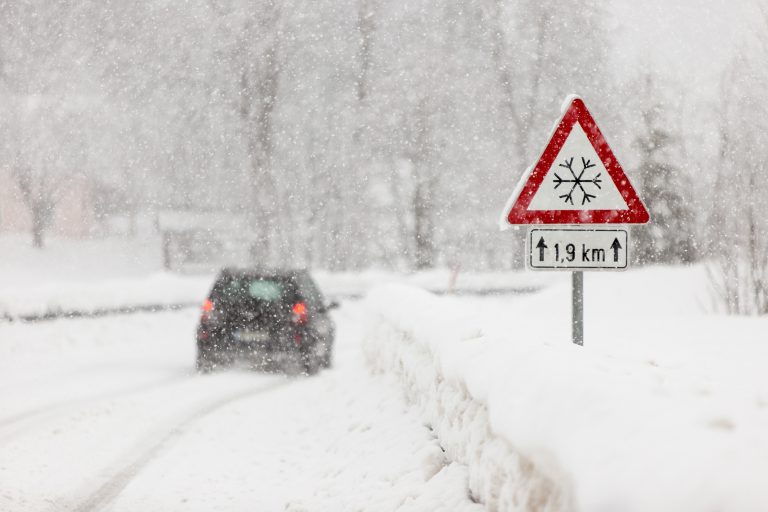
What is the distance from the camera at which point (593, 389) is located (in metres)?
3.37

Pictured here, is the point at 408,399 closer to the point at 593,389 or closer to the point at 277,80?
the point at 593,389

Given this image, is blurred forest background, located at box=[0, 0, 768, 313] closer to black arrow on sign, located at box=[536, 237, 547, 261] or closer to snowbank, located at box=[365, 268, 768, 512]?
black arrow on sign, located at box=[536, 237, 547, 261]

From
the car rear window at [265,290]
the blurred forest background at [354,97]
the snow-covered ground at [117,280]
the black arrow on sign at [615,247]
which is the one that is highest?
the blurred forest background at [354,97]

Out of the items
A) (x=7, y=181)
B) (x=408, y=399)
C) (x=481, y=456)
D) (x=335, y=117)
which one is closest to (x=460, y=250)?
(x=335, y=117)

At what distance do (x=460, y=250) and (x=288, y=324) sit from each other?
114 ft

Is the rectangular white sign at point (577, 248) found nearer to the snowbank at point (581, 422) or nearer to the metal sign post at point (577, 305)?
the metal sign post at point (577, 305)

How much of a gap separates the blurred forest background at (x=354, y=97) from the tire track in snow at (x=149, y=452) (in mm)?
21644

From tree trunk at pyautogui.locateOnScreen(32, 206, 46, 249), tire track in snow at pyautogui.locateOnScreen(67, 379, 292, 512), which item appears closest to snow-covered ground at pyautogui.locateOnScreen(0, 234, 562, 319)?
tree trunk at pyautogui.locateOnScreen(32, 206, 46, 249)

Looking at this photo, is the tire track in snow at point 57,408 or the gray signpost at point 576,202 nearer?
the gray signpost at point 576,202

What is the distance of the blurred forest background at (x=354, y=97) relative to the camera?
33.3 m

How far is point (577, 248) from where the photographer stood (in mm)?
5645

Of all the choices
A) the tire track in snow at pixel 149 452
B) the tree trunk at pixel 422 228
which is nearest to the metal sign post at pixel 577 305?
the tire track in snow at pixel 149 452

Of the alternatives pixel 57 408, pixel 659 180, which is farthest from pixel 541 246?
pixel 659 180

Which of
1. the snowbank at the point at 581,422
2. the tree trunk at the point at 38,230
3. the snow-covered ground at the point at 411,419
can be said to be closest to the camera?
the snowbank at the point at 581,422
